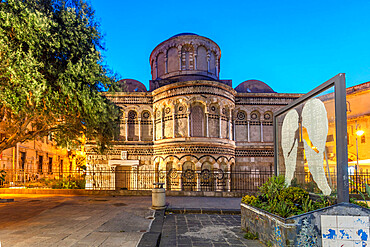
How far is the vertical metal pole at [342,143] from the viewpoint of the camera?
470 centimetres

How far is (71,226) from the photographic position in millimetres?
7078

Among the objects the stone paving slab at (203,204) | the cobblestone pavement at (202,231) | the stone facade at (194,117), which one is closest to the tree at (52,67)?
the stone paving slab at (203,204)

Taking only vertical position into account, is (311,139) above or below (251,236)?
above

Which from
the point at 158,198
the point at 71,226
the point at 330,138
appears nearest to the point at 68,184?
the point at 158,198

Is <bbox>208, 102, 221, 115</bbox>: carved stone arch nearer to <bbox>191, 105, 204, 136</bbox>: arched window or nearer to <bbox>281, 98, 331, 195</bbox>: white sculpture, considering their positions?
<bbox>191, 105, 204, 136</bbox>: arched window

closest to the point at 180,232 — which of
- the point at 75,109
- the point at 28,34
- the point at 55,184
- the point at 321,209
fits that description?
the point at 321,209

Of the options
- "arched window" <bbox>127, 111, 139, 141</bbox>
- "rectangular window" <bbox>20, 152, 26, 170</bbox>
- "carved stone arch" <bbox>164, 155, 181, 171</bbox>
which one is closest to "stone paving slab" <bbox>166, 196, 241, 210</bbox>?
"carved stone arch" <bbox>164, 155, 181, 171</bbox>

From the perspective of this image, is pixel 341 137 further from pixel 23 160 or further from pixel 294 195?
pixel 23 160

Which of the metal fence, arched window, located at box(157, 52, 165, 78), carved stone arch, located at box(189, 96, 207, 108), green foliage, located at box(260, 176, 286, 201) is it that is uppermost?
arched window, located at box(157, 52, 165, 78)

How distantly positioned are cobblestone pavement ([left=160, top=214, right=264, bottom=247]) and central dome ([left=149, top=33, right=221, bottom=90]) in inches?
663

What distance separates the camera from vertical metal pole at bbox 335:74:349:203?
185 inches

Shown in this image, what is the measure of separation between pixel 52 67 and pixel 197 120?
43.4ft

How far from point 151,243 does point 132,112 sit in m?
18.7

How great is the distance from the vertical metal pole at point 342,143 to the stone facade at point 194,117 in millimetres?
14776
